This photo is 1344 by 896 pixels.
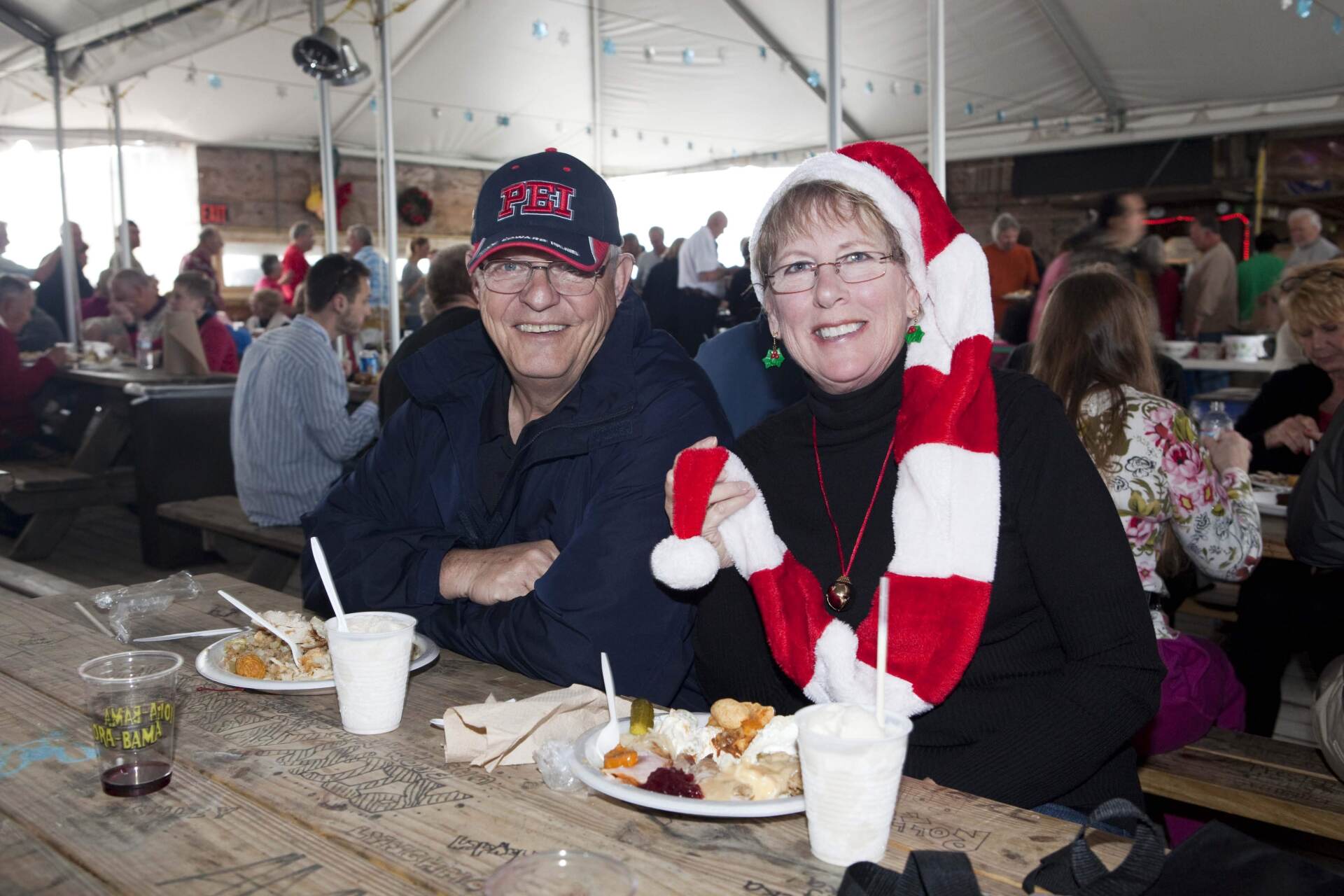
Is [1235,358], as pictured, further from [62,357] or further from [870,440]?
[62,357]

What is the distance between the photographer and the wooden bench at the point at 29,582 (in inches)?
119

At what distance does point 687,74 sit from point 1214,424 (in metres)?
9.76

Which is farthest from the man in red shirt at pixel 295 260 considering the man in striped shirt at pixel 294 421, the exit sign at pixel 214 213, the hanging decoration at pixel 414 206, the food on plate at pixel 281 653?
the food on plate at pixel 281 653

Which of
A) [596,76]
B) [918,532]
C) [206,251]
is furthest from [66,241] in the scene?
[918,532]

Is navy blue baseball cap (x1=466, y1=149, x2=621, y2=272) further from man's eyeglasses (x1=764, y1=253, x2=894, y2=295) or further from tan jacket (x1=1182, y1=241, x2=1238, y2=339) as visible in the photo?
tan jacket (x1=1182, y1=241, x2=1238, y2=339)

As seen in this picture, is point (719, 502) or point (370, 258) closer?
point (719, 502)

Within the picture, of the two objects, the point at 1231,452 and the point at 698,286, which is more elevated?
the point at 698,286

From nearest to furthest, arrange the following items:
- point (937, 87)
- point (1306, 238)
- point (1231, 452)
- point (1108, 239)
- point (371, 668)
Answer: point (371, 668) → point (1231, 452) → point (937, 87) → point (1108, 239) → point (1306, 238)

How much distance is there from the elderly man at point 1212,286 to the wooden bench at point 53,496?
8.31 m

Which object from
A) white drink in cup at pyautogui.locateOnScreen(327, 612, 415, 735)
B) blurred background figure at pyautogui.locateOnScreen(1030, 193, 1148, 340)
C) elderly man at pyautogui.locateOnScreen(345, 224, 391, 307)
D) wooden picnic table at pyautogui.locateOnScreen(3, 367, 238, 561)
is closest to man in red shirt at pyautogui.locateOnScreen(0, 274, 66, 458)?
wooden picnic table at pyautogui.locateOnScreen(3, 367, 238, 561)

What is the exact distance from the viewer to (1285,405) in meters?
3.70

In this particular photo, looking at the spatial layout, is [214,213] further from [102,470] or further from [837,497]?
[837,497]

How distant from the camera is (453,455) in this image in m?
2.01

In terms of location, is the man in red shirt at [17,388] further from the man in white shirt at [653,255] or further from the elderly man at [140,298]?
the man in white shirt at [653,255]
